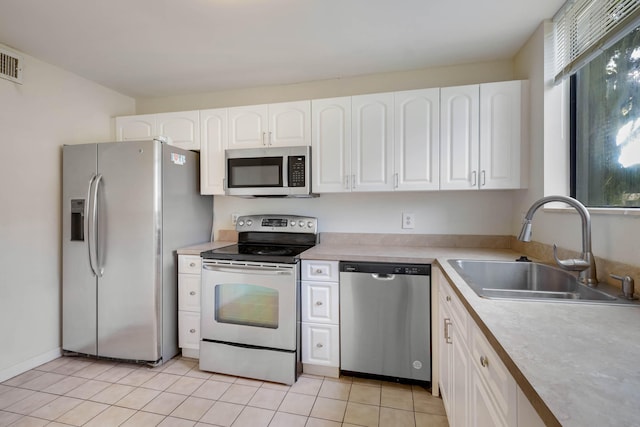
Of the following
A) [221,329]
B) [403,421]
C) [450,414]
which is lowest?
[403,421]

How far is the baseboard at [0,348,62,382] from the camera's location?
2.06m

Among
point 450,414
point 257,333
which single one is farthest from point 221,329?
point 450,414

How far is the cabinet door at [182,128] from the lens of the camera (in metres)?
2.59

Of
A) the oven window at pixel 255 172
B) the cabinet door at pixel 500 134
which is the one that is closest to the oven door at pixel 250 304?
the oven window at pixel 255 172

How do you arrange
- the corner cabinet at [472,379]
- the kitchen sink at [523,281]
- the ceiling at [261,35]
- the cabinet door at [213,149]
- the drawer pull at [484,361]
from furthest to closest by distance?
the cabinet door at [213,149]
the ceiling at [261,35]
the kitchen sink at [523,281]
the drawer pull at [484,361]
the corner cabinet at [472,379]

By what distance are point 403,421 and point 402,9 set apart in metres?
2.33

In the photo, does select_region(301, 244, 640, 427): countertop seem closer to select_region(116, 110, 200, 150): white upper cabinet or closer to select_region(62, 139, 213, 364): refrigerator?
select_region(62, 139, 213, 364): refrigerator

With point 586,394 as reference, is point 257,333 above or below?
below

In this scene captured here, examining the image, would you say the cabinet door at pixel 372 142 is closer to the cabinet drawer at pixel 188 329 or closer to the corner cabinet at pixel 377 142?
the corner cabinet at pixel 377 142

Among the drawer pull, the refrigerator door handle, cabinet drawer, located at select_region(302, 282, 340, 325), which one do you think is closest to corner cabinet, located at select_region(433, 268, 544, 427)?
the drawer pull

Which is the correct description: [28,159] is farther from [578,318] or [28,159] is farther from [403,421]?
[578,318]

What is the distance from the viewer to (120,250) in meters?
2.25

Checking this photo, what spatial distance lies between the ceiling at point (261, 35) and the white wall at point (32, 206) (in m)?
0.26

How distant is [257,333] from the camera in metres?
2.08
